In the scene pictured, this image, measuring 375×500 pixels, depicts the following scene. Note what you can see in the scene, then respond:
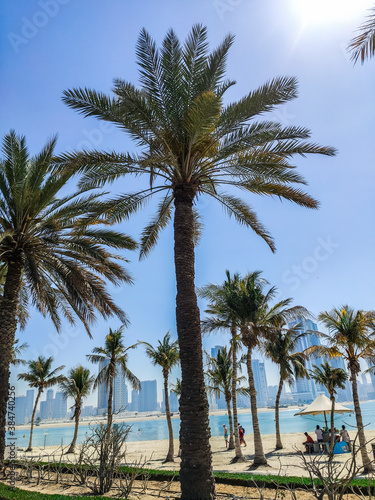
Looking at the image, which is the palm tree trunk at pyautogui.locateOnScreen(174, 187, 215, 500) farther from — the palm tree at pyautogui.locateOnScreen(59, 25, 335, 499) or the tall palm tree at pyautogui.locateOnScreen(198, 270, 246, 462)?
the tall palm tree at pyautogui.locateOnScreen(198, 270, 246, 462)

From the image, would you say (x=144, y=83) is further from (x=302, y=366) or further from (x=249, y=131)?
(x=302, y=366)

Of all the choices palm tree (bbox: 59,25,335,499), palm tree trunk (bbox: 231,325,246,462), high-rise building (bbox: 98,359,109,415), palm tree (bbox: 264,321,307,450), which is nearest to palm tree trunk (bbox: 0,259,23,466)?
palm tree (bbox: 59,25,335,499)

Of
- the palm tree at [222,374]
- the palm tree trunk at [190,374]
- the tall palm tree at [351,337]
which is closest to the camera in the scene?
the palm tree trunk at [190,374]

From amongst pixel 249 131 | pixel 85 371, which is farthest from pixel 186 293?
pixel 85 371

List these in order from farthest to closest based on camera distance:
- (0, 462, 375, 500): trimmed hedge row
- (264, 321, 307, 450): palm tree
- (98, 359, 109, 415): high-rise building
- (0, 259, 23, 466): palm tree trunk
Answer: (98, 359, 109, 415): high-rise building
(264, 321, 307, 450): palm tree
(0, 259, 23, 466): palm tree trunk
(0, 462, 375, 500): trimmed hedge row

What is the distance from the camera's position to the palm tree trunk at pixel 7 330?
941cm

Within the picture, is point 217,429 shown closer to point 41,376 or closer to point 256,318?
point 41,376

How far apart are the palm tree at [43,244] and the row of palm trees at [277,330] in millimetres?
7313

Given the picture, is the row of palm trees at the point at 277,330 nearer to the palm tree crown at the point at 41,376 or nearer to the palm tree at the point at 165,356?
the palm tree at the point at 165,356

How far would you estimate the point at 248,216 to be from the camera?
1066 cm

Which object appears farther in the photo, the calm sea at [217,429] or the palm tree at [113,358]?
the calm sea at [217,429]

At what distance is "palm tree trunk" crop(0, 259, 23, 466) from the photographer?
30.9 ft

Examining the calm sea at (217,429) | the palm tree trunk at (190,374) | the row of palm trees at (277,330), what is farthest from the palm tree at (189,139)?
the calm sea at (217,429)

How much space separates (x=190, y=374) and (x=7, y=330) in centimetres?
594
